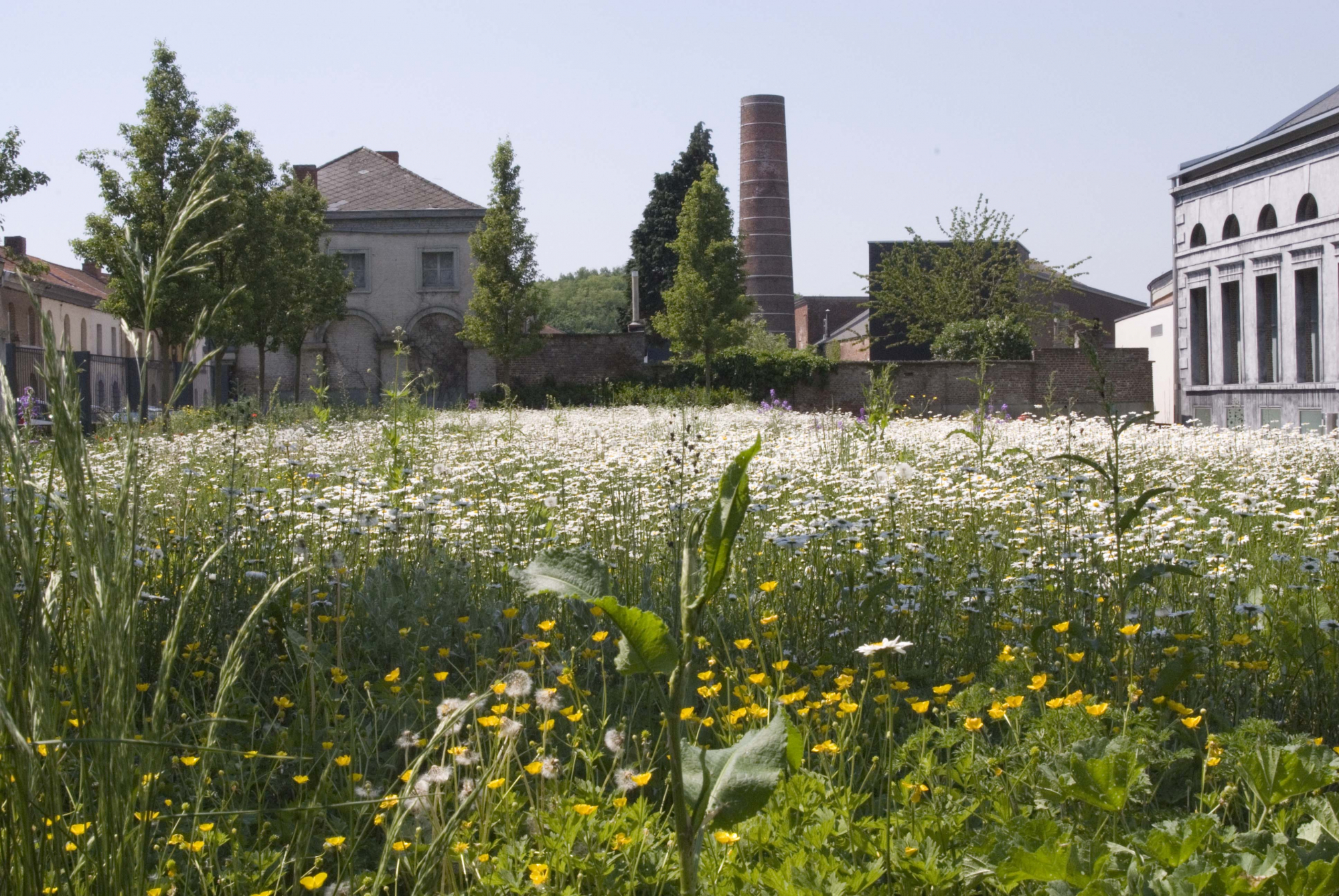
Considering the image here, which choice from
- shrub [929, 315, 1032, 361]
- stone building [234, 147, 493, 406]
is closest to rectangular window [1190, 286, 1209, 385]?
shrub [929, 315, 1032, 361]

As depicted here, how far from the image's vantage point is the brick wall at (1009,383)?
27344 millimetres

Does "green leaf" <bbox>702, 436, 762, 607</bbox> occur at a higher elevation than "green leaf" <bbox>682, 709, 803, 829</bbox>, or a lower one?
higher

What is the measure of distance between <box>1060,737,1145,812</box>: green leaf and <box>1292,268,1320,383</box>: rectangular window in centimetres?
2095

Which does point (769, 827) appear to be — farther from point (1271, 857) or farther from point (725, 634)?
point (725, 634)

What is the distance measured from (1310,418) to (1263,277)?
3248 mm

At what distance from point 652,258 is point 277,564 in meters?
48.4

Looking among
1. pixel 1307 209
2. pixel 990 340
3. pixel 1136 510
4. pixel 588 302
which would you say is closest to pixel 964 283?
pixel 990 340

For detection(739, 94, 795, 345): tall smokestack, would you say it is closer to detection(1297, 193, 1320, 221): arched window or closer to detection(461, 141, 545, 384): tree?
detection(461, 141, 545, 384): tree

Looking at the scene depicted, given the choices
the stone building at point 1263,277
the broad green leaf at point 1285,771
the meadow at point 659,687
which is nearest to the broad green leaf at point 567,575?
the meadow at point 659,687

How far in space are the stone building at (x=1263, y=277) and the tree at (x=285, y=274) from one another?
1940 cm

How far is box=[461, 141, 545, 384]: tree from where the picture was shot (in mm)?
32594

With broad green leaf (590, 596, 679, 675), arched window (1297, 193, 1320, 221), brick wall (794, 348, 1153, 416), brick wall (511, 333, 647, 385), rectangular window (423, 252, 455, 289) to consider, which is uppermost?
rectangular window (423, 252, 455, 289)

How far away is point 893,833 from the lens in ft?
7.34

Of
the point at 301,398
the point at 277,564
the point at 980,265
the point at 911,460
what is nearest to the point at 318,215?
the point at 301,398
